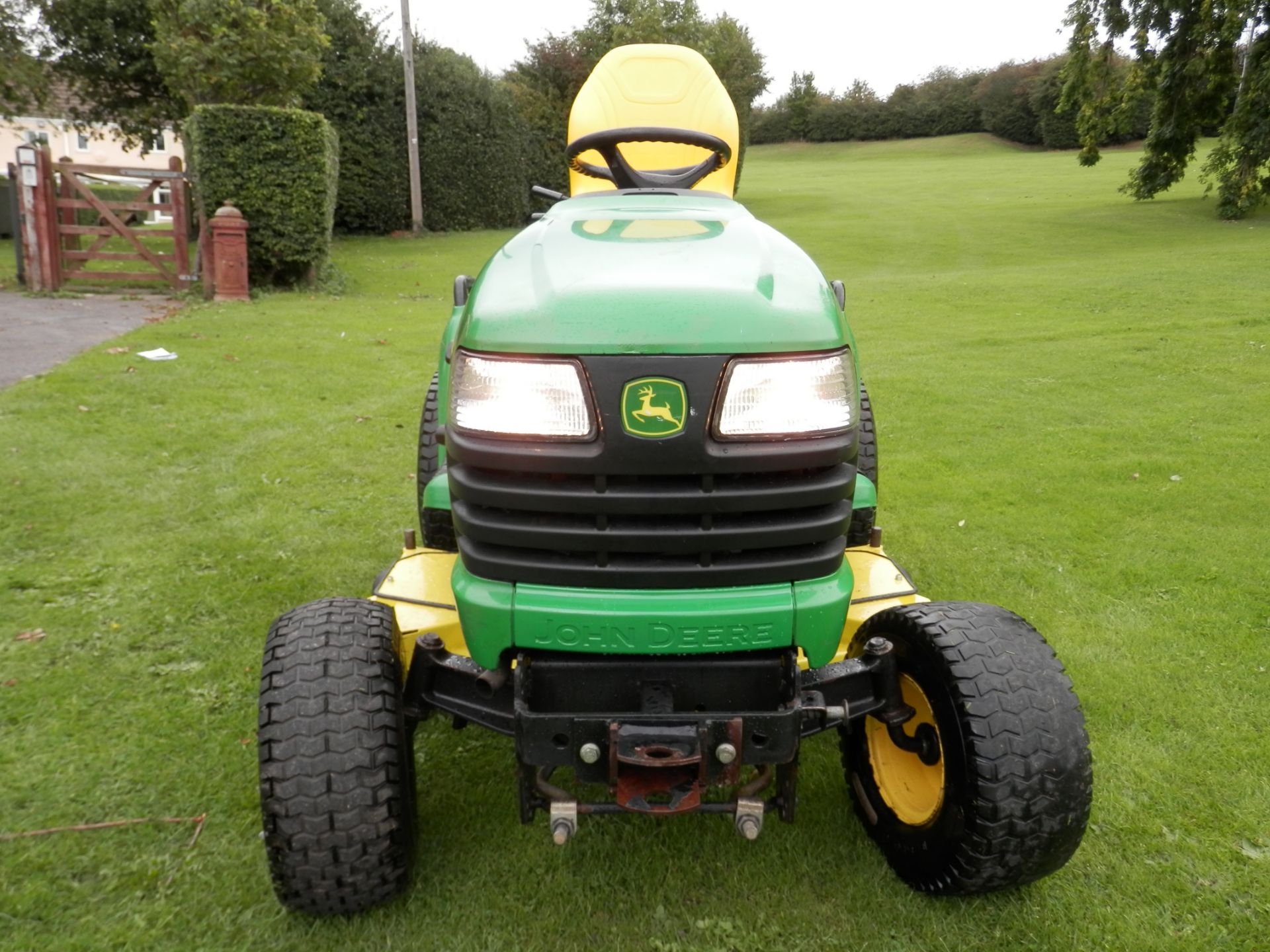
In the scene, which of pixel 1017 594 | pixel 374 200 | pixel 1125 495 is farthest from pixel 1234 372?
pixel 374 200

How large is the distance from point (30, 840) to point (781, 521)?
197 centimetres

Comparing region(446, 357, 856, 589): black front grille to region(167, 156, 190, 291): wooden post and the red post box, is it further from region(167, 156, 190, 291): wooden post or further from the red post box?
region(167, 156, 190, 291): wooden post

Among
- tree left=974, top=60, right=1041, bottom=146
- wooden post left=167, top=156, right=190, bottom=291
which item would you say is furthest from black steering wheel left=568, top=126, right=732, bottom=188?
tree left=974, top=60, right=1041, bottom=146

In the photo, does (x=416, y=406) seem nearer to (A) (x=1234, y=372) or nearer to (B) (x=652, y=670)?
(B) (x=652, y=670)

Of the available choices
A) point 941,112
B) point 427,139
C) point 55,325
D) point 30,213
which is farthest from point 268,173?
point 941,112

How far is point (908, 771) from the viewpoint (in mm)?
2373

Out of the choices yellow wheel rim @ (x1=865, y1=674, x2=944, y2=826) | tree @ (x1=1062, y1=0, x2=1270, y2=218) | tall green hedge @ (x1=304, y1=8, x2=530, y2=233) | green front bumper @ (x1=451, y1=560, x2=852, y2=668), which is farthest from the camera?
tall green hedge @ (x1=304, y1=8, x2=530, y2=233)

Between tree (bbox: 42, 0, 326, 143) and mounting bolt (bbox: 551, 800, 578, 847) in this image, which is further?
tree (bbox: 42, 0, 326, 143)

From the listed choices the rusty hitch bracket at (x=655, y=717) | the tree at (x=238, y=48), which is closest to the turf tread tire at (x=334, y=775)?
the rusty hitch bracket at (x=655, y=717)

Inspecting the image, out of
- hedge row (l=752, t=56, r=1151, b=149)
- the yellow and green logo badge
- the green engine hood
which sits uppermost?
hedge row (l=752, t=56, r=1151, b=149)

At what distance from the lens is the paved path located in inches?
291

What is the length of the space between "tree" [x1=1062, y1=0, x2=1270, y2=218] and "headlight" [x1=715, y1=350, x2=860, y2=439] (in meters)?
17.7

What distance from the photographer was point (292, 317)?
9.89 meters

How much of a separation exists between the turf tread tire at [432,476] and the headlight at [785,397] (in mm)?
1065
